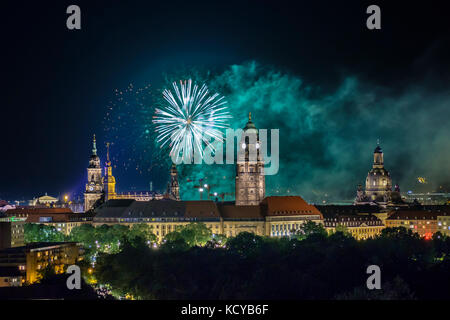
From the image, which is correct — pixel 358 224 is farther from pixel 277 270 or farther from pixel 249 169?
pixel 277 270

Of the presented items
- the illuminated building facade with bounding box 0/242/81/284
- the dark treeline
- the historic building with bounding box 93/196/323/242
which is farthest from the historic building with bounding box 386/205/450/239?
the illuminated building facade with bounding box 0/242/81/284

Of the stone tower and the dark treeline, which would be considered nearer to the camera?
the dark treeline

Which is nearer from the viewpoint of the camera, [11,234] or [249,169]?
[11,234]

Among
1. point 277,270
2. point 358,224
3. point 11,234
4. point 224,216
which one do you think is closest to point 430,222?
point 358,224

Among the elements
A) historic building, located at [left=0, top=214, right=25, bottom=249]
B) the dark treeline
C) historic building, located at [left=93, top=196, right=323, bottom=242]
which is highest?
historic building, located at [left=93, top=196, right=323, bottom=242]

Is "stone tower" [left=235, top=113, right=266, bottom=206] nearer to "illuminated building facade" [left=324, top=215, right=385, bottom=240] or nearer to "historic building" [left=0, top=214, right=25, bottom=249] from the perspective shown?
"illuminated building facade" [left=324, top=215, right=385, bottom=240]

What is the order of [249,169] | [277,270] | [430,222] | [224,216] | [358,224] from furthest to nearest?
[358,224]
[430,222]
[249,169]
[224,216]
[277,270]
